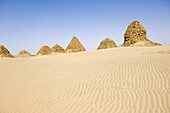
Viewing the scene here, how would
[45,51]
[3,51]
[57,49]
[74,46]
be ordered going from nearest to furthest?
[3,51]
[74,46]
[45,51]
[57,49]

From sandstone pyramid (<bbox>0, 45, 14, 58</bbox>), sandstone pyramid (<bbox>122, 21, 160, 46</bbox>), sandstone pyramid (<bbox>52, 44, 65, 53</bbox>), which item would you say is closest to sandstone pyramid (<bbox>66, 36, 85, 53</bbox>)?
sandstone pyramid (<bbox>52, 44, 65, 53</bbox>)

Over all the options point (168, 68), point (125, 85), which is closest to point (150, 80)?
point (125, 85)

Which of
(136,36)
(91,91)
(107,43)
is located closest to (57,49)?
(107,43)

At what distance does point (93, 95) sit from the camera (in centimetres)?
625

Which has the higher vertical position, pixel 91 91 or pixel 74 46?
pixel 74 46

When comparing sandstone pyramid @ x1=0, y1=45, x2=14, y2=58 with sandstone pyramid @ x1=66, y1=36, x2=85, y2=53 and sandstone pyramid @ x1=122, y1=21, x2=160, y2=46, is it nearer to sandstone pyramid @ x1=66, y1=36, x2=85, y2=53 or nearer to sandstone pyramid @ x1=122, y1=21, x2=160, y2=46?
sandstone pyramid @ x1=66, y1=36, x2=85, y2=53

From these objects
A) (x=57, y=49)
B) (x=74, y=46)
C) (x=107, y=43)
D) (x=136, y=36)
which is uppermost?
(x=136, y=36)

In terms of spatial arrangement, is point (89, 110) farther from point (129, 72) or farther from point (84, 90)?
point (129, 72)

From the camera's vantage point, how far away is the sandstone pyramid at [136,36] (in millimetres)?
44188

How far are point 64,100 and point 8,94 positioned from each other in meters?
2.35

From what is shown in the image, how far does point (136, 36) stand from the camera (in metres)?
44.4

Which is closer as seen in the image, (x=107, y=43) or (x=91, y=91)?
(x=91, y=91)

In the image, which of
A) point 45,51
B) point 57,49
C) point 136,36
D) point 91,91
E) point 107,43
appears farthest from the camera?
point 57,49

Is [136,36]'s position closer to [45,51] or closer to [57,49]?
[57,49]
